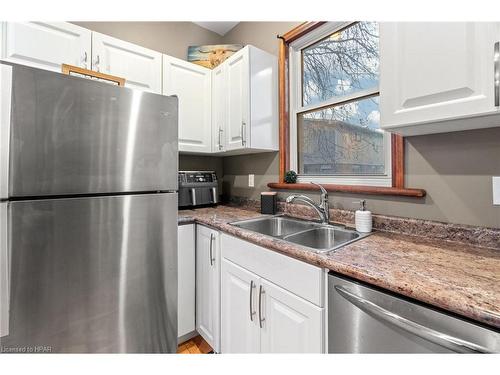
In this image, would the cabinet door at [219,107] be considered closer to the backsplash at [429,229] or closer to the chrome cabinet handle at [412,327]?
the backsplash at [429,229]

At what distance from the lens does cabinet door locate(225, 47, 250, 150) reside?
6.18 feet

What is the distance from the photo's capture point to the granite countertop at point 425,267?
0.59m

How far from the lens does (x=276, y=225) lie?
1.77 meters

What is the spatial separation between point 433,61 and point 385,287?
0.82 m

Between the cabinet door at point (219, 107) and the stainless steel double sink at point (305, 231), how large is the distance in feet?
2.64

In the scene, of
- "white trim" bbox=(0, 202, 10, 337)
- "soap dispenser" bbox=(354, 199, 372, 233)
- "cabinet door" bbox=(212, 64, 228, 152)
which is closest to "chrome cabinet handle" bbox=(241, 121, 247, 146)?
"cabinet door" bbox=(212, 64, 228, 152)

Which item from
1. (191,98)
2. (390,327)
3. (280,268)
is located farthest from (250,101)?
(390,327)

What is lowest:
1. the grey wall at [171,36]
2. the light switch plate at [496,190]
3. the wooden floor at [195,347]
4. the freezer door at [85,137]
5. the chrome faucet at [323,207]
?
the wooden floor at [195,347]

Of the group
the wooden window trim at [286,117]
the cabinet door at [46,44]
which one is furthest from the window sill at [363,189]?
the cabinet door at [46,44]

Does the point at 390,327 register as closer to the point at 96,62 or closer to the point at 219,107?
the point at 219,107

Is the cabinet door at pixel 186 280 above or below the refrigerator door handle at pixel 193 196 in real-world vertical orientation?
below

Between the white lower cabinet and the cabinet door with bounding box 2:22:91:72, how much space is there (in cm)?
155

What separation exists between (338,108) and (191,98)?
49.0 inches

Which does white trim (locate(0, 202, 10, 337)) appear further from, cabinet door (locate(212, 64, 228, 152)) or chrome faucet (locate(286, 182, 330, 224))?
cabinet door (locate(212, 64, 228, 152))
